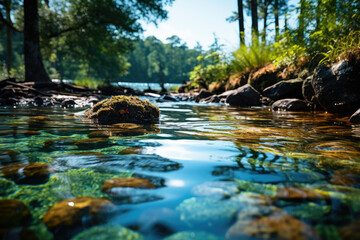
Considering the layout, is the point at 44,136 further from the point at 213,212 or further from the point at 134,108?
the point at 213,212

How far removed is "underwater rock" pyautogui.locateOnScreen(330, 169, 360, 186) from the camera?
1338 millimetres

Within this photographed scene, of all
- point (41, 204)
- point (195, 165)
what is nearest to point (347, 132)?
point (195, 165)

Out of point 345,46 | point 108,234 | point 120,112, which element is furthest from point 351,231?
point 345,46

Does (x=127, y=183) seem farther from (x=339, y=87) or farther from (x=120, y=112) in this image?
(x=339, y=87)

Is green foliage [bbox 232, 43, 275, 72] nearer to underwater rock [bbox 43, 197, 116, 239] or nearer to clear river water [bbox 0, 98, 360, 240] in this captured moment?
clear river water [bbox 0, 98, 360, 240]

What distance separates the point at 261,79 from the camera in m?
9.56

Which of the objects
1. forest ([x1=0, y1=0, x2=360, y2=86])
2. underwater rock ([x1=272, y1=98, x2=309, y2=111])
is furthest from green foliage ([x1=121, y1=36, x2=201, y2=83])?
underwater rock ([x1=272, y1=98, x2=309, y2=111])

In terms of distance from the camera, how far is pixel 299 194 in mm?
1194

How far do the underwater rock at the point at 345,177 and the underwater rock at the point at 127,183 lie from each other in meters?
1.09

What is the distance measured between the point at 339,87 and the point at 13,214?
209 inches

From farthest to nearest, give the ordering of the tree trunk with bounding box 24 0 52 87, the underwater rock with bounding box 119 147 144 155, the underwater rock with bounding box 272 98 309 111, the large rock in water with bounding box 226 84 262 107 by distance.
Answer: the tree trunk with bounding box 24 0 52 87 → the large rock in water with bounding box 226 84 262 107 → the underwater rock with bounding box 272 98 309 111 → the underwater rock with bounding box 119 147 144 155

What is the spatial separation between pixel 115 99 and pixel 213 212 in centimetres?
373

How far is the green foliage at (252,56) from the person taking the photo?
10413 millimetres

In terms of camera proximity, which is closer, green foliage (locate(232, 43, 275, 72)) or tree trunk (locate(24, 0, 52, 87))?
green foliage (locate(232, 43, 275, 72))
